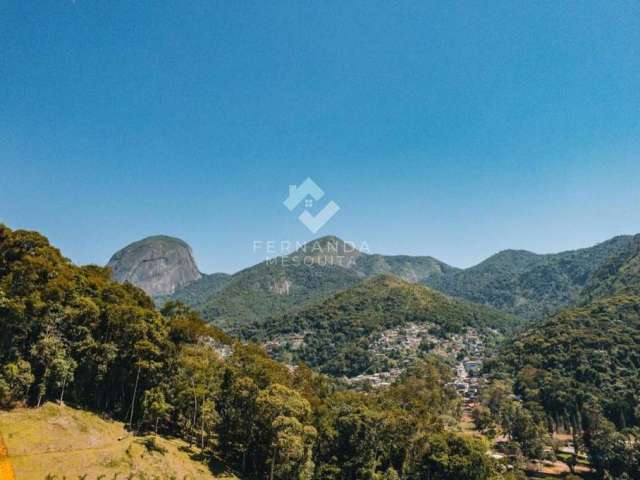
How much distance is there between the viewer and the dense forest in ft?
111

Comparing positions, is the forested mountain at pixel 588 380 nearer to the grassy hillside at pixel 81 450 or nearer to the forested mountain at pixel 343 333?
the forested mountain at pixel 343 333

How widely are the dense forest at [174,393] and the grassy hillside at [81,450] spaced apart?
252 centimetres

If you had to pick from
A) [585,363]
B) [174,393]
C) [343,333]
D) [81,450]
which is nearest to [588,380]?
[585,363]

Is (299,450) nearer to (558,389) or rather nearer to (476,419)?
(476,419)

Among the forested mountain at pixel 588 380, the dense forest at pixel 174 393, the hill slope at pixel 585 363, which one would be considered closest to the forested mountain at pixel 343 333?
the hill slope at pixel 585 363

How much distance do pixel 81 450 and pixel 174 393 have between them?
1286cm

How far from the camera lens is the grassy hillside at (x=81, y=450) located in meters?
25.7

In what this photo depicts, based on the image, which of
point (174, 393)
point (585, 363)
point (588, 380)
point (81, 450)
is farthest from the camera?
point (585, 363)

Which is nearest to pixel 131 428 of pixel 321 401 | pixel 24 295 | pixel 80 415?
pixel 80 415

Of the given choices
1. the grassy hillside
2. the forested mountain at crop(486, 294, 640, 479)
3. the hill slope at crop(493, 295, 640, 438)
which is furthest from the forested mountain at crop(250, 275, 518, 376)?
the grassy hillside

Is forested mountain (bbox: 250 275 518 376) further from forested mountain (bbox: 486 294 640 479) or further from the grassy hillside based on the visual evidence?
the grassy hillside

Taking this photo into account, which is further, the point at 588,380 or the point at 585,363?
the point at 585,363

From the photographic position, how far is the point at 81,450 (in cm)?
2864

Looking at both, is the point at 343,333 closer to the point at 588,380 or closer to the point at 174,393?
the point at 588,380
